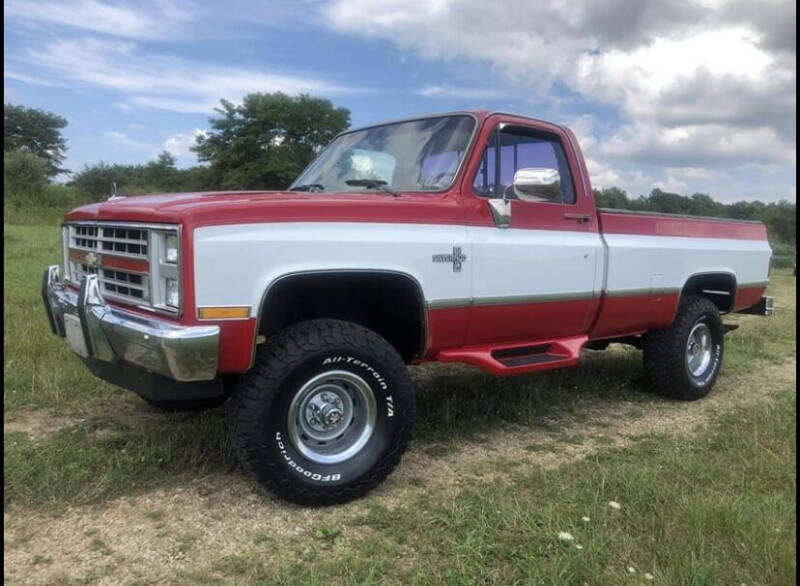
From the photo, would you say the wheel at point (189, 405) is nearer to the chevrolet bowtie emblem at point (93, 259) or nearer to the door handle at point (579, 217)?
the chevrolet bowtie emblem at point (93, 259)

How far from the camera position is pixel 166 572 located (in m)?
2.81

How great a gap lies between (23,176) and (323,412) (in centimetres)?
3199

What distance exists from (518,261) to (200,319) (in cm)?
203

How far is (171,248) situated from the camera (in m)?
3.13

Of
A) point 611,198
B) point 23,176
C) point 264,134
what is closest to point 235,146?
point 264,134

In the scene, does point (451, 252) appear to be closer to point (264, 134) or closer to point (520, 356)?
point (520, 356)

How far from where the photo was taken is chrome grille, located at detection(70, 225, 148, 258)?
3.33 metres

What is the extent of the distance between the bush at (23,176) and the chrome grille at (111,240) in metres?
28.8

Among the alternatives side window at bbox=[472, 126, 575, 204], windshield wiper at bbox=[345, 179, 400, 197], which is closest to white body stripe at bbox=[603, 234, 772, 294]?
side window at bbox=[472, 126, 575, 204]

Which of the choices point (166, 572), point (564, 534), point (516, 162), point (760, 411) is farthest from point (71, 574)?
point (760, 411)

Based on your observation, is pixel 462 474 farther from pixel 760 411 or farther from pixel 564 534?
pixel 760 411

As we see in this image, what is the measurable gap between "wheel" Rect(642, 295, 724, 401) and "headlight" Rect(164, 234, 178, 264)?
4.12m

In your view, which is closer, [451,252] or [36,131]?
[451,252]

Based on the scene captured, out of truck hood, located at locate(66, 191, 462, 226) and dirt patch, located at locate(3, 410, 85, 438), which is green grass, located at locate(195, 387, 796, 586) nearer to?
truck hood, located at locate(66, 191, 462, 226)
